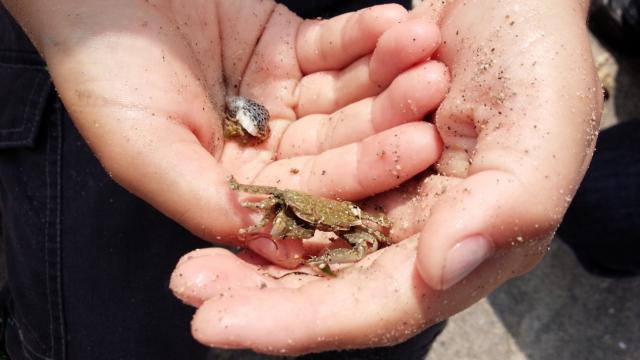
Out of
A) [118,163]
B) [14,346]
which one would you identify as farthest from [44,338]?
[118,163]

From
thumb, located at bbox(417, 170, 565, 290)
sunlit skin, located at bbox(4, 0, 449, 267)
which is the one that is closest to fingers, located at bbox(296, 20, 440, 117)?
sunlit skin, located at bbox(4, 0, 449, 267)

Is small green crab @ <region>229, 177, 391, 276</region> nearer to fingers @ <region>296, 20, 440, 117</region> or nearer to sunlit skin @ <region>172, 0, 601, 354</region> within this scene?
sunlit skin @ <region>172, 0, 601, 354</region>

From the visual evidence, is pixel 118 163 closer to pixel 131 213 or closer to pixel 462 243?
pixel 131 213

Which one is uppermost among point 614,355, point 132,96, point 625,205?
point 132,96

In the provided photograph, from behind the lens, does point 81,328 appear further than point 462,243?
Yes

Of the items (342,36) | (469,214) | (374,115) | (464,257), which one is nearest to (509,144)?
(469,214)

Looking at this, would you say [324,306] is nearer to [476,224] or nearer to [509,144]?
[476,224]

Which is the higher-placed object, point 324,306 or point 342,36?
point 342,36
